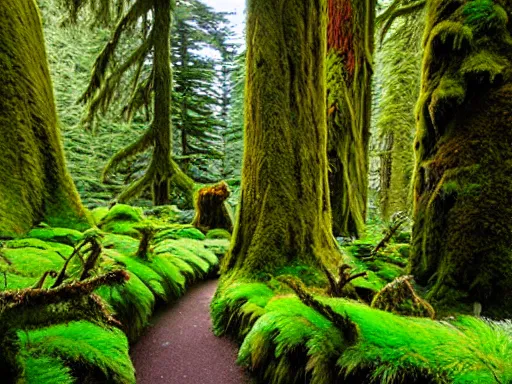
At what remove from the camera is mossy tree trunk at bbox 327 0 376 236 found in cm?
696

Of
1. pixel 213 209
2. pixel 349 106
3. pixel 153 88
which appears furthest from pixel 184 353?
pixel 153 88

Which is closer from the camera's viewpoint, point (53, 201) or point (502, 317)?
point (502, 317)

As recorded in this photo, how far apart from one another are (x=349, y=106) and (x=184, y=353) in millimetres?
6128

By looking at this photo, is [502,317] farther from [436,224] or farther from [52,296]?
[52,296]

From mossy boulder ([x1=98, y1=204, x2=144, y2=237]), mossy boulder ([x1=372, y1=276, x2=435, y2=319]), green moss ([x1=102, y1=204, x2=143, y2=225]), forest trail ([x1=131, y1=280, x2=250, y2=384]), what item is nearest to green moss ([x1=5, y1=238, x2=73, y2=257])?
forest trail ([x1=131, y1=280, x2=250, y2=384])

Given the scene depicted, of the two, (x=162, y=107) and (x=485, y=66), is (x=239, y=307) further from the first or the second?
(x=162, y=107)

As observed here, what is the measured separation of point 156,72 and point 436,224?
9444 millimetres

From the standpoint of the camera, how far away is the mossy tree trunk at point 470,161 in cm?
250

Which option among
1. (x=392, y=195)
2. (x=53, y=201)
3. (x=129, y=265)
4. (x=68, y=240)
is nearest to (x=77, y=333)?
(x=129, y=265)

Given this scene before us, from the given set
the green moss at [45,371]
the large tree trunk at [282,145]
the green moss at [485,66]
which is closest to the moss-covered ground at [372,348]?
the large tree trunk at [282,145]

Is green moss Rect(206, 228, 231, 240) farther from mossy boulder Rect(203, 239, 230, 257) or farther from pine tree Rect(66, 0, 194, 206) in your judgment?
pine tree Rect(66, 0, 194, 206)

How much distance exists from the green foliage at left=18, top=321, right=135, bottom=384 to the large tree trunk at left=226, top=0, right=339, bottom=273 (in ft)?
6.80

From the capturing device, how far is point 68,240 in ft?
12.4

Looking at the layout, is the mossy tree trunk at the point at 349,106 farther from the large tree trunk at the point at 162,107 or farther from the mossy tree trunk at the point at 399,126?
the mossy tree trunk at the point at 399,126
